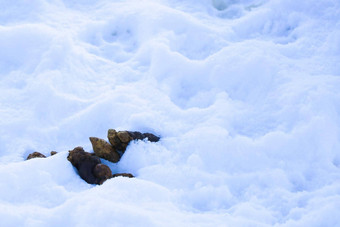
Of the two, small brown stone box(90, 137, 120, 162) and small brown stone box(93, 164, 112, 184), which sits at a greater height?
small brown stone box(90, 137, 120, 162)

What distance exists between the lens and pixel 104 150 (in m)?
3.35

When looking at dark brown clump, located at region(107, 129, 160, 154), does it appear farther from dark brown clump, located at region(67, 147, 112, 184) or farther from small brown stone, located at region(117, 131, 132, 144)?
dark brown clump, located at region(67, 147, 112, 184)

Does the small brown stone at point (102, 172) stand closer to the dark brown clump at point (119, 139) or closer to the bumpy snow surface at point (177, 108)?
the bumpy snow surface at point (177, 108)

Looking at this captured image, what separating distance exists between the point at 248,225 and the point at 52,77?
271cm

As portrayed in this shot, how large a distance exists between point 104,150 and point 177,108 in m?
0.93

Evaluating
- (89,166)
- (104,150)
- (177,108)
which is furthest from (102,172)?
(177,108)

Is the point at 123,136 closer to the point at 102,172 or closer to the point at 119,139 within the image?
the point at 119,139

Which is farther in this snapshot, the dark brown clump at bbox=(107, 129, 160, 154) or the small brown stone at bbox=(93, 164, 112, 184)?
the dark brown clump at bbox=(107, 129, 160, 154)

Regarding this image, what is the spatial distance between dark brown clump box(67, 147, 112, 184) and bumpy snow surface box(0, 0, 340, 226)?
2.5 inches

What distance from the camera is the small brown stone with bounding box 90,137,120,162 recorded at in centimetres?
335

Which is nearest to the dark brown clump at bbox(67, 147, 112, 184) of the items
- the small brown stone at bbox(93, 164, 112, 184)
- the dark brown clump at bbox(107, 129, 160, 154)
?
the small brown stone at bbox(93, 164, 112, 184)

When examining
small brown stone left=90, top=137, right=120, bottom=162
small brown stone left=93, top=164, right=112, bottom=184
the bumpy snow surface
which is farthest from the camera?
small brown stone left=90, top=137, right=120, bottom=162

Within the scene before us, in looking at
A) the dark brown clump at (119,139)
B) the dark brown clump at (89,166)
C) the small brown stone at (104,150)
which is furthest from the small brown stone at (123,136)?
the dark brown clump at (89,166)

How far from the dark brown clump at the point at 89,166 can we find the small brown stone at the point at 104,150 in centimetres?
9
